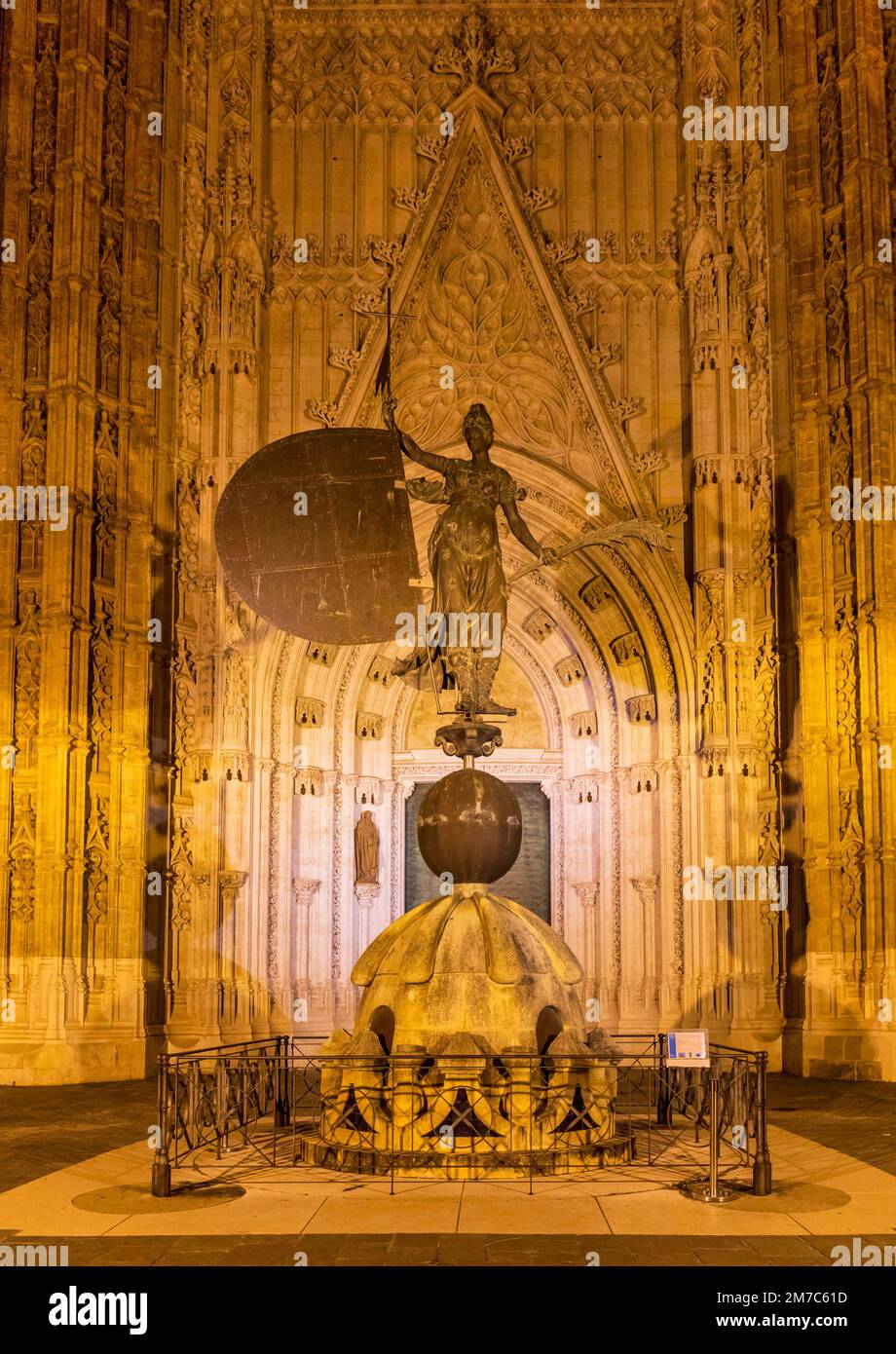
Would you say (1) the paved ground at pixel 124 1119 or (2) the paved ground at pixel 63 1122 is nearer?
(2) the paved ground at pixel 63 1122

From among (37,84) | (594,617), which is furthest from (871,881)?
(37,84)

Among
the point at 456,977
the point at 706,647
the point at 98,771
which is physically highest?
the point at 706,647

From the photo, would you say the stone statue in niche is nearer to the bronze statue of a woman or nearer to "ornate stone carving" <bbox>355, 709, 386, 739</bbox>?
"ornate stone carving" <bbox>355, 709, 386, 739</bbox>

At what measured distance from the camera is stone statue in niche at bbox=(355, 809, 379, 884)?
22.3 m

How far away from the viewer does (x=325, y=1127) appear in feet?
36.4

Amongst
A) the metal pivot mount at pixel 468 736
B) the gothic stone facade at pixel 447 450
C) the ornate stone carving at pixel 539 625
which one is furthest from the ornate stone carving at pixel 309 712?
the metal pivot mount at pixel 468 736

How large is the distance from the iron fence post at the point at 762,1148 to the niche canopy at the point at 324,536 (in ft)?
16.5

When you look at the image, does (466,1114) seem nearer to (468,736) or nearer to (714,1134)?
(714,1134)

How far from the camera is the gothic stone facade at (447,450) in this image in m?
18.8

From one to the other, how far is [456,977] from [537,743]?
42.7ft

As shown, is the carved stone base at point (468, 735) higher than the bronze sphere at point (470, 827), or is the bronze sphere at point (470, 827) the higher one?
the carved stone base at point (468, 735)

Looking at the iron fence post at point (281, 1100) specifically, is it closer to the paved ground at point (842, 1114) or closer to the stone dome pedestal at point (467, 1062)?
the stone dome pedestal at point (467, 1062)

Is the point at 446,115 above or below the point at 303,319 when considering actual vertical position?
above

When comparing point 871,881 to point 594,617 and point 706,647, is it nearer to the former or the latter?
point 706,647
